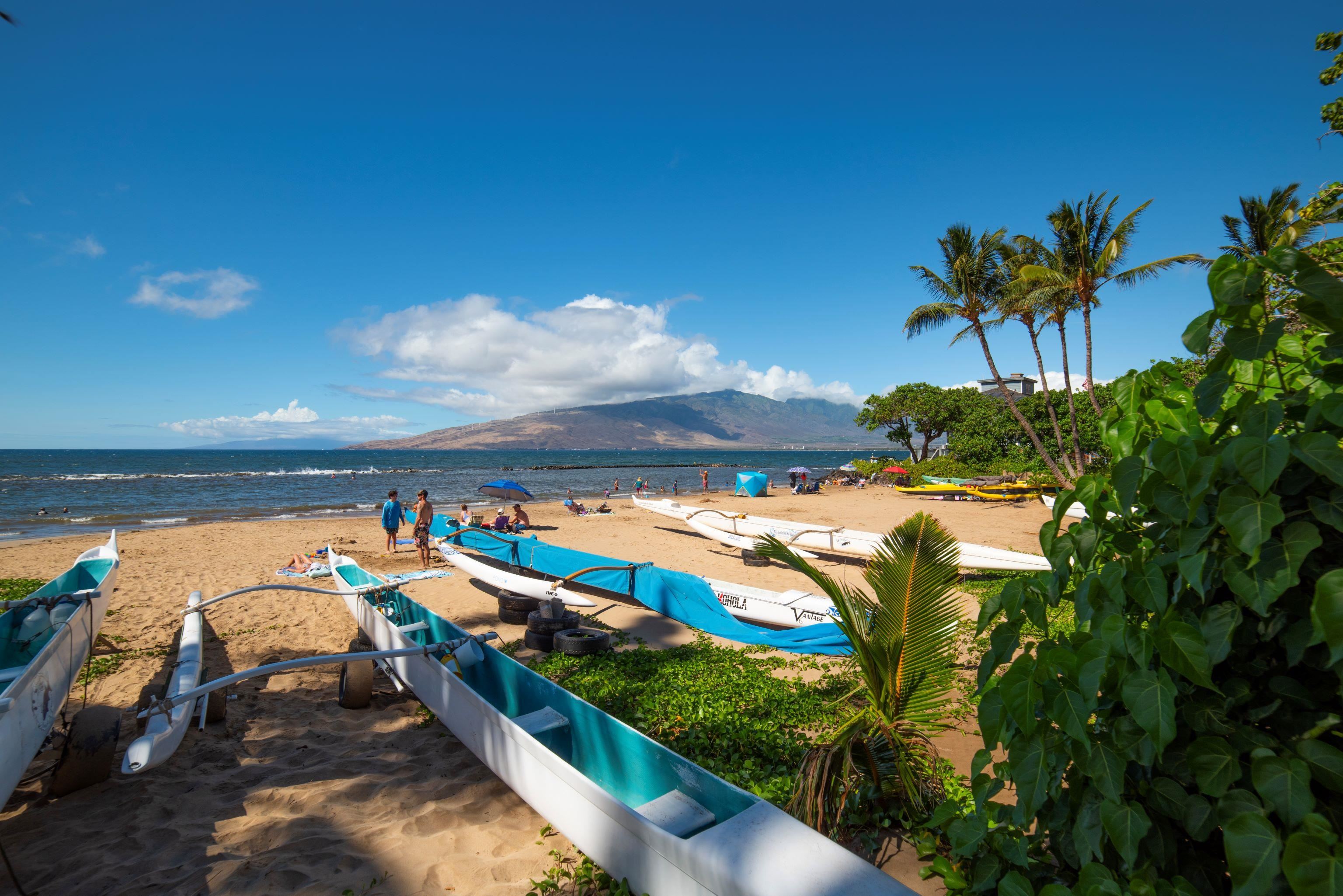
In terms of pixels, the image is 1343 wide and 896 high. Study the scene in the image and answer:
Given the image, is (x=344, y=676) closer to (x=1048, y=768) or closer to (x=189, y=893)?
(x=189, y=893)

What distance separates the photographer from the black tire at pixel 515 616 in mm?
8664

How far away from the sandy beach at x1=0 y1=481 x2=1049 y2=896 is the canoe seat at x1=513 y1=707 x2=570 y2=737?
0.48 metres

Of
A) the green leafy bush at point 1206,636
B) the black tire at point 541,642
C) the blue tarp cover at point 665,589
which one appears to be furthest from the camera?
the black tire at point 541,642

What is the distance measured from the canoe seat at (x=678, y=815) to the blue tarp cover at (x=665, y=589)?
221 centimetres

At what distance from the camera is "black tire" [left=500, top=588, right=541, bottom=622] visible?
870cm

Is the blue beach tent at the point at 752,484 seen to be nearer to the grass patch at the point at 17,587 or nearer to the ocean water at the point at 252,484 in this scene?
the ocean water at the point at 252,484

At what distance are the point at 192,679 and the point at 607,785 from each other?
3915 millimetres

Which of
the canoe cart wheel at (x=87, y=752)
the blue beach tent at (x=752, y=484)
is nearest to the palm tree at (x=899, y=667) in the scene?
the canoe cart wheel at (x=87, y=752)

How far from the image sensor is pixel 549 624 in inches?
296

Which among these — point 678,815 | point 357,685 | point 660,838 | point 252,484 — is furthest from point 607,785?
point 252,484

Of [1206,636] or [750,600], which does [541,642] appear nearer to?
[750,600]

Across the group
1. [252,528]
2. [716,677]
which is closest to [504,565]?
[716,677]

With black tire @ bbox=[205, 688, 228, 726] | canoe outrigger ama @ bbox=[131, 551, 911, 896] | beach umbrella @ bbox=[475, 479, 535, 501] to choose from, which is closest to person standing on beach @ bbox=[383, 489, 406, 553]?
beach umbrella @ bbox=[475, 479, 535, 501]

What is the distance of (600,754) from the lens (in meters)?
4.24
